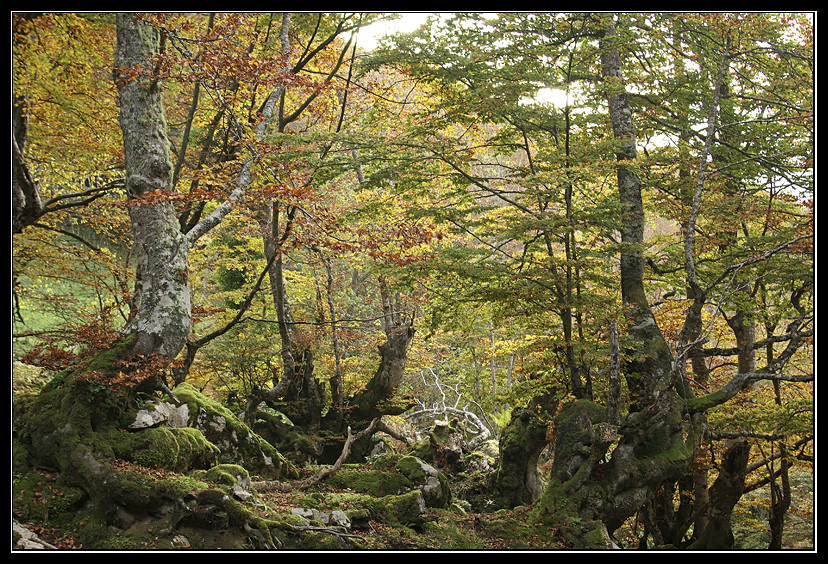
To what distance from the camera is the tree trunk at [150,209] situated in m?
5.59

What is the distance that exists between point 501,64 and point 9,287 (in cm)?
788

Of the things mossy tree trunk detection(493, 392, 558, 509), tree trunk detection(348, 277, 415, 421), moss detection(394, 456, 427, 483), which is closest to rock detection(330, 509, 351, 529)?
moss detection(394, 456, 427, 483)

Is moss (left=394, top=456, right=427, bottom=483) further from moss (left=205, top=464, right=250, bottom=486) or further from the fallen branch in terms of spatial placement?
moss (left=205, top=464, right=250, bottom=486)

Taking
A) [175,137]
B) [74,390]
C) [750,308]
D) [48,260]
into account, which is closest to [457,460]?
[750,308]

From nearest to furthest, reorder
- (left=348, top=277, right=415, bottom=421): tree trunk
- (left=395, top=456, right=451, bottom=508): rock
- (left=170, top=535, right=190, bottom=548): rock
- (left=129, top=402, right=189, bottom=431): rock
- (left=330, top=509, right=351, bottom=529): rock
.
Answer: (left=170, top=535, right=190, bottom=548): rock → (left=129, top=402, right=189, bottom=431): rock → (left=330, top=509, right=351, bottom=529): rock → (left=395, top=456, right=451, bottom=508): rock → (left=348, top=277, right=415, bottom=421): tree trunk

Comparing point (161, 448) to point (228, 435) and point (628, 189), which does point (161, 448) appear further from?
point (628, 189)

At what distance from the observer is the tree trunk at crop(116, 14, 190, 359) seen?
559 cm

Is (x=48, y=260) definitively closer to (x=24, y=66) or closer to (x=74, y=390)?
(x=24, y=66)

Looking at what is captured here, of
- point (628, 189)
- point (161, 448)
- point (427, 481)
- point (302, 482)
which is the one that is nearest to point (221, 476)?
point (161, 448)

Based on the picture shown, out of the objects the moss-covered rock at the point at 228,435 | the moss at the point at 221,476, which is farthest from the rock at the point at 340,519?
the moss-covered rock at the point at 228,435

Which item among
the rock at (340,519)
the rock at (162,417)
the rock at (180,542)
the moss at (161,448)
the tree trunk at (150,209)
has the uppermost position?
the tree trunk at (150,209)

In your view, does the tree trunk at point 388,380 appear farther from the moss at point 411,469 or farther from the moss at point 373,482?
the moss at point 373,482

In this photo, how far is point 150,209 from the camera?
19.3ft

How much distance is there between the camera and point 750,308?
8.47 m
